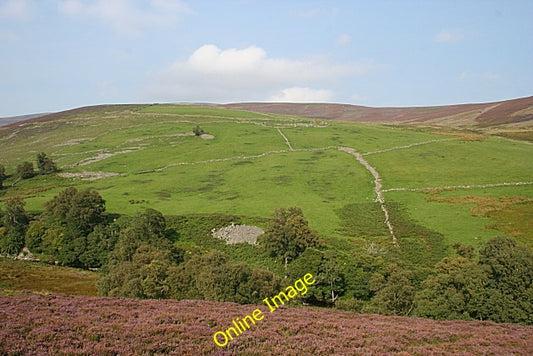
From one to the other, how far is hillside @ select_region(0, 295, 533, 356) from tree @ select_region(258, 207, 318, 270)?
20.9m

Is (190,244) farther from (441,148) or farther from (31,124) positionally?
(31,124)

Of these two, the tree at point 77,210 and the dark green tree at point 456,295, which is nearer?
the dark green tree at point 456,295

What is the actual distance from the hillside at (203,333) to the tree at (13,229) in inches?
1408

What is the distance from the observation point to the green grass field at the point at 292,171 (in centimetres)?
5191

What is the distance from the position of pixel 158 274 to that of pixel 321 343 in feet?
62.5

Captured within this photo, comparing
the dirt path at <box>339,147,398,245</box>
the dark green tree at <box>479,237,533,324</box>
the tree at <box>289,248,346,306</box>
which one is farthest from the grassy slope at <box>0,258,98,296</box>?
the dirt path at <box>339,147,398,245</box>

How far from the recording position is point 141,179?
243 ft

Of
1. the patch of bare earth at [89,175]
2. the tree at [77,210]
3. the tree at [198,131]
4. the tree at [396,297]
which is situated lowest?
the tree at [396,297]

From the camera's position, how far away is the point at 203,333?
14477mm

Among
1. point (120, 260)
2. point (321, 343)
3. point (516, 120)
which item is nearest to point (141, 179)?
point (120, 260)

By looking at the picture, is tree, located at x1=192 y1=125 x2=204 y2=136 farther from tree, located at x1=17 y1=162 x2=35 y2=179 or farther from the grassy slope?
the grassy slope

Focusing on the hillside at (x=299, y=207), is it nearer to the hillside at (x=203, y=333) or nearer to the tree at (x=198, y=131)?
the tree at (x=198, y=131)

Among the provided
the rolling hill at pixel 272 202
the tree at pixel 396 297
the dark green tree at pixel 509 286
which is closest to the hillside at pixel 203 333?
the rolling hill at pixel 272 202

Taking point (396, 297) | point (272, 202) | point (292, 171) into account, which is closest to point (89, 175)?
point (292, 171)
